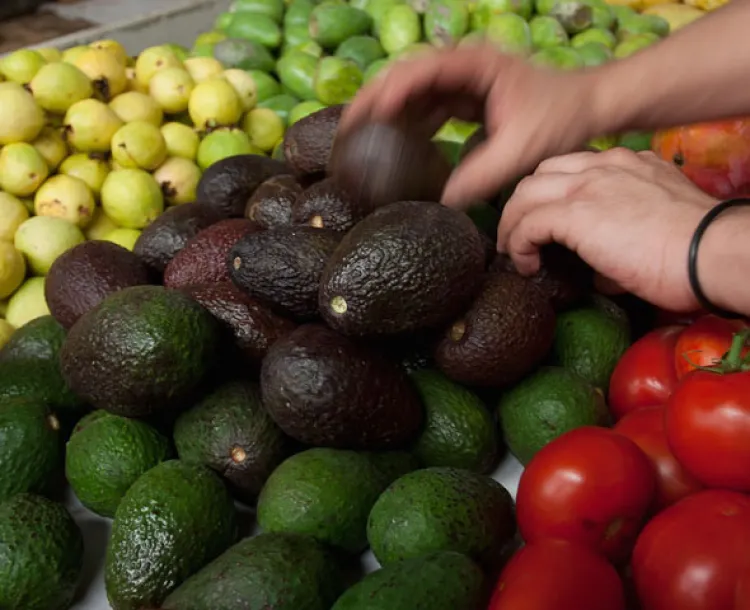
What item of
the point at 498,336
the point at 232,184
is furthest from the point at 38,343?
the point at 498,336

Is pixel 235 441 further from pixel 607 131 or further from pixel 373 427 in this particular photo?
pixel 607 131

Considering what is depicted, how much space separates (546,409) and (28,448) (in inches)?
33.9

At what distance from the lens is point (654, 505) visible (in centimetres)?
116

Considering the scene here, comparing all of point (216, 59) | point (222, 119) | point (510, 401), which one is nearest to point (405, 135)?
point (510, 401)

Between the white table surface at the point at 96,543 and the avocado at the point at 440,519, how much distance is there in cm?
14

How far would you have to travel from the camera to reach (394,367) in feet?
4.14

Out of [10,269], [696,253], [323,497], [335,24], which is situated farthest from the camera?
[335,24]

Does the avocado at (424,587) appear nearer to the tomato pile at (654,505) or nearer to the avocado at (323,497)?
the tomato pile at (654,505)

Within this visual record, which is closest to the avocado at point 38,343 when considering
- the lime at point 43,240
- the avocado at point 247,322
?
the avocado at point 247,322

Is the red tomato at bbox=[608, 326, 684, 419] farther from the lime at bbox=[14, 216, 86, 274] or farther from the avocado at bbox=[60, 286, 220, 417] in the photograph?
the lime at bbox=[14, 216, 86, 274]

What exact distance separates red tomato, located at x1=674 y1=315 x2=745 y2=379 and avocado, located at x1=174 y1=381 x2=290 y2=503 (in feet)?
2.17

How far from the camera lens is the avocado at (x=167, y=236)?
157 centimetres

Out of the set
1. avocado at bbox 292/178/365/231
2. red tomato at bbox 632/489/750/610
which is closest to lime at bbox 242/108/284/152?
avocado at bbox 292/178/365/231

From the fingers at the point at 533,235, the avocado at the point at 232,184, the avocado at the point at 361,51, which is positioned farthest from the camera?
the avocado at the point at 361,51
